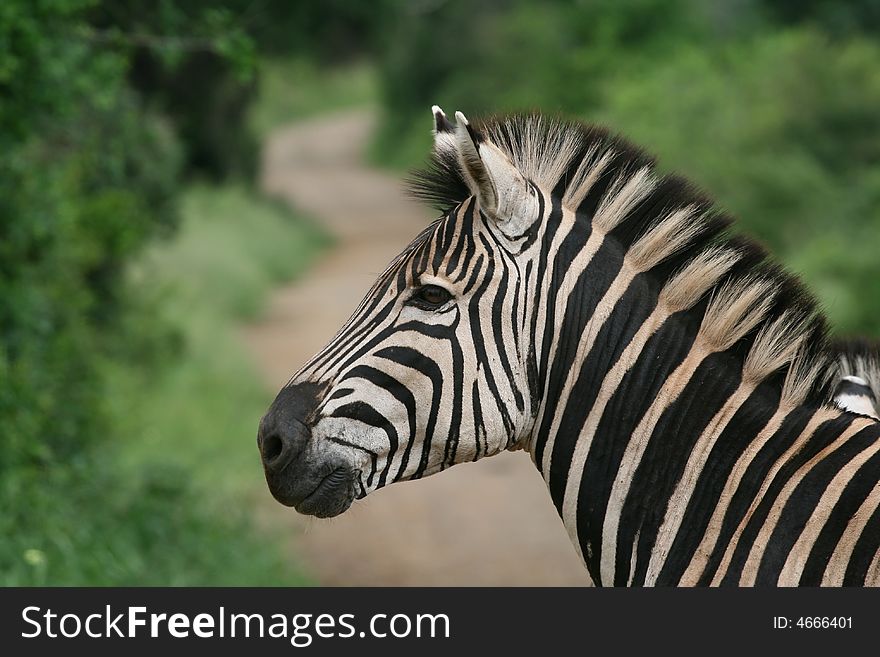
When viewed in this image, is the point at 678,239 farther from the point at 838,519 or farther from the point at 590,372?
the point at 838,519

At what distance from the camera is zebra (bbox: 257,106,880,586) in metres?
2.97

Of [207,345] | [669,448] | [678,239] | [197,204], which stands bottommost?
[669,448]

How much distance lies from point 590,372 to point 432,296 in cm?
50

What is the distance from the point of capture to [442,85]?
35031mm

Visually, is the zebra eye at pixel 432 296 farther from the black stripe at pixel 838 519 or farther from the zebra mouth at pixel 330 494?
the black stripe at pixel 838 519

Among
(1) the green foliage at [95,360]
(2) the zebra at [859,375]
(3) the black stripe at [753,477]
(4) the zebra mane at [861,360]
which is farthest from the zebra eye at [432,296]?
(1) the green foliage at [95,360]

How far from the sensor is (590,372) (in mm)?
3076

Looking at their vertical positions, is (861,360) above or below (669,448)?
above

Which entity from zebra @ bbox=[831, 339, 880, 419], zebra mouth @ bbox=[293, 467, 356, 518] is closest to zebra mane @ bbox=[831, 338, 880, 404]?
zebra @ bbox=[831, 339, 880, 419]

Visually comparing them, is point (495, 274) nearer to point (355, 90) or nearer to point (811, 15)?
point (811, 15)

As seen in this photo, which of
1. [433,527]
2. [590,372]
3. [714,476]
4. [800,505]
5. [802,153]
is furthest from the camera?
[802,153]

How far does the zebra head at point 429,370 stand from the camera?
299 cm

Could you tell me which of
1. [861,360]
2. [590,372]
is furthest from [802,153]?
[590,372]
